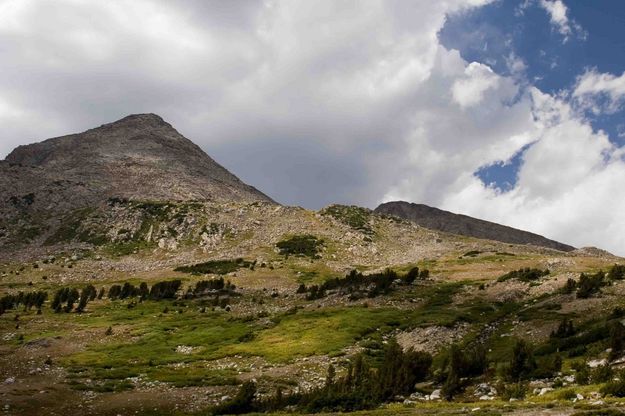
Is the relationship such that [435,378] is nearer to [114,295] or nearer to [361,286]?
[361,286]

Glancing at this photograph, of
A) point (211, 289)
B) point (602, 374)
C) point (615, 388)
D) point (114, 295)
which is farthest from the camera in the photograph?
point (211, 289)

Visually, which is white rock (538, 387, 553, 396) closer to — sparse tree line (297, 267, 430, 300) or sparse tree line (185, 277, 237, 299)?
sparse tree line (297, 267, 430, 300)

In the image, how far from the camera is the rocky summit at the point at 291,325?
29922mm

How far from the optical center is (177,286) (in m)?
90.5

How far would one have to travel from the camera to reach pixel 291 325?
196 feet

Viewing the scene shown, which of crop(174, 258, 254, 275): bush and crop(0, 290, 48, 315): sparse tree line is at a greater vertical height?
crop(174, 258, 254, 275): bush

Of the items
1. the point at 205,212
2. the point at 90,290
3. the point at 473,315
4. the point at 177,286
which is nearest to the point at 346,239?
the point at 205,212

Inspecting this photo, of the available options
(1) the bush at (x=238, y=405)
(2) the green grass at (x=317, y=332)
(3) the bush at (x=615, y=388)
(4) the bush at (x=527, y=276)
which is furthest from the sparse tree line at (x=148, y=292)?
(3) the bush at (x=615, y=388)

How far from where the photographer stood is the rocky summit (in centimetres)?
2992

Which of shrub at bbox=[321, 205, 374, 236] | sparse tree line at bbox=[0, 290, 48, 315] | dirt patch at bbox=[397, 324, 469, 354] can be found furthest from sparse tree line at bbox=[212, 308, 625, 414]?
shrub at bbox=[321, 205, 374, 236]

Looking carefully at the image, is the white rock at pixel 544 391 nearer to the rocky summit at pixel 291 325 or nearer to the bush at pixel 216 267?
the rocky summit at pixel 291 325

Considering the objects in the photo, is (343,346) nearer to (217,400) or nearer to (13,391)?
(217,400)

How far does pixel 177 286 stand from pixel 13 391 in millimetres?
58132


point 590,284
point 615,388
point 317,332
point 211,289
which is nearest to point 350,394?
point 615,388
